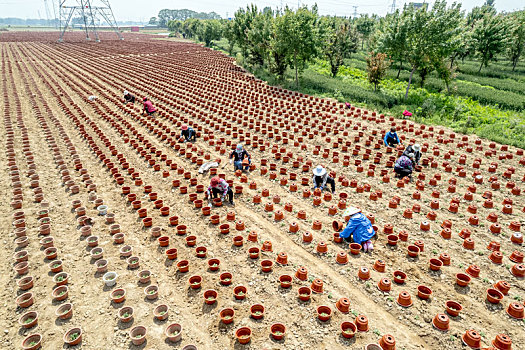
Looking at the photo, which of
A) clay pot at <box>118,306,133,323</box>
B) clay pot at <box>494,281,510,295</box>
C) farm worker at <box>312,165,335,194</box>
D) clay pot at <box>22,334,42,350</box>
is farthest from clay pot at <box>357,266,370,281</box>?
clay pot at <box>22,334,42,350</box>

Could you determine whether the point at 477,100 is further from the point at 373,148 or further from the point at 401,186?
the point at 401,186

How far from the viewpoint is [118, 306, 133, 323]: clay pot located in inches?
205

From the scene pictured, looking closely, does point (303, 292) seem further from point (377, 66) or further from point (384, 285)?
point (377, 66)

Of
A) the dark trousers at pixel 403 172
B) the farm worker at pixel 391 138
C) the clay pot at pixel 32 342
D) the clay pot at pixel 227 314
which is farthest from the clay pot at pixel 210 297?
the farm worker at pixel 391 138

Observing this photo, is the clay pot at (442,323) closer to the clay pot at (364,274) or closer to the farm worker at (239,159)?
the clay pot at (364,274)

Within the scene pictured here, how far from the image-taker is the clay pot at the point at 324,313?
204 inches

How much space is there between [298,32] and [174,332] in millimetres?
20716

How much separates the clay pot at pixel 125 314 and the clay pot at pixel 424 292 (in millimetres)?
5332

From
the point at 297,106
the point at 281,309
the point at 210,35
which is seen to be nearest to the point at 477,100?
the point at 297,106

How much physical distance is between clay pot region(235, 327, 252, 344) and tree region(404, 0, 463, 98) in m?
19.2

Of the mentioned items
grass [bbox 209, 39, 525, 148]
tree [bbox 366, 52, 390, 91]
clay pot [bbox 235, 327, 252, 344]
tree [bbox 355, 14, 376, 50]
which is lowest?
clay pot [bbox 235, 327, 252, 344]

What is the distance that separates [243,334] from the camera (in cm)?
498

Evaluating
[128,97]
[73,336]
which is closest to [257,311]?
[73,336]

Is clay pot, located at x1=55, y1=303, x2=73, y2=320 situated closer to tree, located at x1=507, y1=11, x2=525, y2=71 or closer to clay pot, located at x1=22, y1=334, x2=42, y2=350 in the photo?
clay pot, located at x1=22, y1=334, x2=42, y2=350
